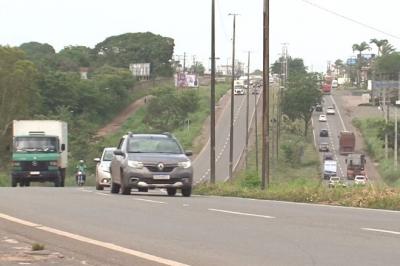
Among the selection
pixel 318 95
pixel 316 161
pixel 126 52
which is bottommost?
pixel 316 161

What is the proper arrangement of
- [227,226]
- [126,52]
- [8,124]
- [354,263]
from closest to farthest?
[354,263], [227,226], [8,124], [126,52]

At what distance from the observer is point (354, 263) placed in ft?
33.3

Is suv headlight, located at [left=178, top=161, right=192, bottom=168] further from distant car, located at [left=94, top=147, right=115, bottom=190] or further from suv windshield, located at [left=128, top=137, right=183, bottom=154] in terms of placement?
distant car, located at [left=94, top=147, right=115, bottom=190]

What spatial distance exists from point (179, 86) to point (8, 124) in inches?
2336

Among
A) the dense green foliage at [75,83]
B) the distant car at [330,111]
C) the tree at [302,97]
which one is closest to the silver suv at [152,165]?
the dense green foliage at [75,83]

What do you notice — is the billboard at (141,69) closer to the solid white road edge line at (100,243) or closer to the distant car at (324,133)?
the distant car at (324,133)

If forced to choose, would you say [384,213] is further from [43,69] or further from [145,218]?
[43,69]

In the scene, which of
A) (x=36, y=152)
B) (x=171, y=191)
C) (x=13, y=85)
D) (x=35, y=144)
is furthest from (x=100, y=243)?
(x=13, y=85)

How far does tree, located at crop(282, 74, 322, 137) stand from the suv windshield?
275 ft

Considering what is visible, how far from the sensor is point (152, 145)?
2436 cm

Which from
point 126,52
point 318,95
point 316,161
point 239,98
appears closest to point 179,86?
point 239,98

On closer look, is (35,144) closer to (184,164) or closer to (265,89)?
(265,89)

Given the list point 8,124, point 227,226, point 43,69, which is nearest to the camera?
point 227,226

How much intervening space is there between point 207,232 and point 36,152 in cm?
Result: 2820
